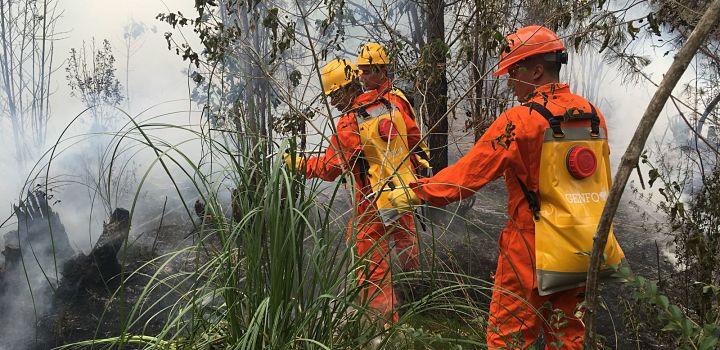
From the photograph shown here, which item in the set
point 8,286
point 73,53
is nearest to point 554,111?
point 8,286

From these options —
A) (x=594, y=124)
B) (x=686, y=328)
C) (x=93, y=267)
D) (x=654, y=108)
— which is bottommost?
(x=93, y=267)

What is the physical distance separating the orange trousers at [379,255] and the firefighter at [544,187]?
0.26m

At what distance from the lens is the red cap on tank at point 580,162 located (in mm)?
2879

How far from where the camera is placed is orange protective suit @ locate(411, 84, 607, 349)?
2.90 meters

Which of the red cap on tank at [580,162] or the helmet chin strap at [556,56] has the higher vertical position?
the helmet chin strap at [556,56]

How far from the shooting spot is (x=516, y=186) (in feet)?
10.0

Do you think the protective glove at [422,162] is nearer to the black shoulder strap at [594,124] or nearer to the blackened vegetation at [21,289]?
the black shoulder strap at [594,124]

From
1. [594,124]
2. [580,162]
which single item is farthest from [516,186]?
[594,124]

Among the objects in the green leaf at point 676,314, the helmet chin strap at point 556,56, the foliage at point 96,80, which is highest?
the foliage at point 96,80

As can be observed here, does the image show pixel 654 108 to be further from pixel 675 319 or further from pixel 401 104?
pixel 401 104

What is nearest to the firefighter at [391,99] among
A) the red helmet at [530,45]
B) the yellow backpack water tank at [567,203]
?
the red helmet at [530,45]

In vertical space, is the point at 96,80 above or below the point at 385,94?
above

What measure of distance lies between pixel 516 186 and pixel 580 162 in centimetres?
29

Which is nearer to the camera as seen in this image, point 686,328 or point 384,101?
point 686,328
